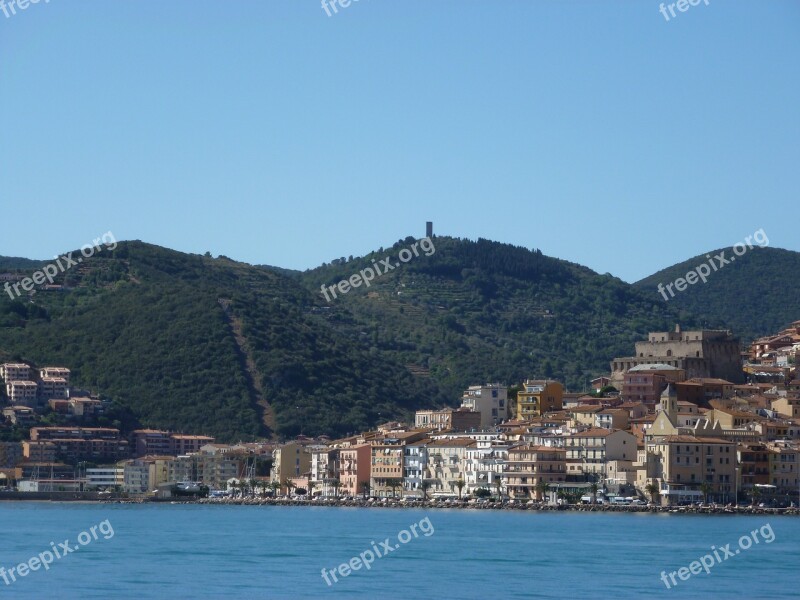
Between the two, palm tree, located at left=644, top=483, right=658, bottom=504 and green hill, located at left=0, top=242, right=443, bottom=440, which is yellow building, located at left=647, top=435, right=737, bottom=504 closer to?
palm tree, located at left=644, top=483, right=658, bottom=504

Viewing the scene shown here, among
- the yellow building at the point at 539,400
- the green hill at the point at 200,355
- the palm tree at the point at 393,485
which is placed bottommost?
the palm tree at the point at 393,485

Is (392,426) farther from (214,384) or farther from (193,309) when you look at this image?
(193,309)

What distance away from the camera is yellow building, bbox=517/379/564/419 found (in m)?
→ 112

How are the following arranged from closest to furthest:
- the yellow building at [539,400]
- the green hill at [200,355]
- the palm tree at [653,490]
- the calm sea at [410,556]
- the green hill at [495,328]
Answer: the calm sea at [410,556] → the palm tree at [653,490] → the yellow building at [539,400] → the green hill at [200,355] → the green hill at [495,328]

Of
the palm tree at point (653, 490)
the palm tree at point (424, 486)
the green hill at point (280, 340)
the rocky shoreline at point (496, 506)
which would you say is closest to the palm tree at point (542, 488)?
the rocky shoreline at point (496, 506)

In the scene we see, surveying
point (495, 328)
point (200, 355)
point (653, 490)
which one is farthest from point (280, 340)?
point (653, 490)

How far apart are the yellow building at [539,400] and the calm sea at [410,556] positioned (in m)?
22.9

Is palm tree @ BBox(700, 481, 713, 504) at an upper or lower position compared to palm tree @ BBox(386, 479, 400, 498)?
lower

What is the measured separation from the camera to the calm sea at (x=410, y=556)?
165 ft

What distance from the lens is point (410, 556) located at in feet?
202

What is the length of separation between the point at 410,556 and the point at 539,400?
51222mm

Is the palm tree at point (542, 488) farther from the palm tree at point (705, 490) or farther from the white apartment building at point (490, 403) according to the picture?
the white apartment building at point (490, 403)

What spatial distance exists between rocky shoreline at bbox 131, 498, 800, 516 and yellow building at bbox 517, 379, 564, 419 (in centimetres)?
1289

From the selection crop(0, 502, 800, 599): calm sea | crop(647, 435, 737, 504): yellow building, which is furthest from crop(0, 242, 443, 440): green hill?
crop(647, 435, 737, 504): yellow building
